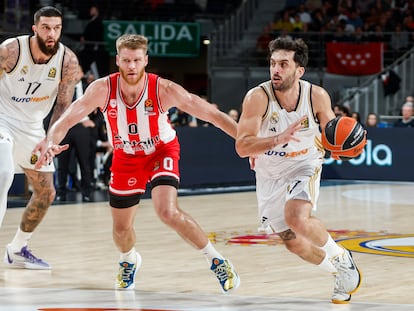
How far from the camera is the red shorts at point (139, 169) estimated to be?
7.54 metres

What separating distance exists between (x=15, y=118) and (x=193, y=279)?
6.86 feet

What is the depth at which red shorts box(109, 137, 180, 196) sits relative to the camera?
7.54 metres

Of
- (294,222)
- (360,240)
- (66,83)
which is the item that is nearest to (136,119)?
(294,222)

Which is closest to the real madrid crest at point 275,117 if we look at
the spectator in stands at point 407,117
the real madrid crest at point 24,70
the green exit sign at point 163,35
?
the real madrid crest at point 24,70

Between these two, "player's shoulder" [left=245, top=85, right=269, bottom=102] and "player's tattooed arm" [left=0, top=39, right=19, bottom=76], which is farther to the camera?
"player's tattooed arm" [left=0, top=39, right=19, bottom=76]

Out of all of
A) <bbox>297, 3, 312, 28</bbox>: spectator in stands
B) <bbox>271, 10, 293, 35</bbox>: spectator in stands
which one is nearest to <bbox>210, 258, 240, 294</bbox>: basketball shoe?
<bbox>271, 10, 293, 35</bbox>: spectator in stands

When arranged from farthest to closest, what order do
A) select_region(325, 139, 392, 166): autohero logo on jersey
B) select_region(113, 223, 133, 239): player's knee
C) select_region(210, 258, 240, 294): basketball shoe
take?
select_region(325, 139, 392, 166): autohero logo on jersey
select_region(113, 223, 133, 239): player's knee
select_region(210, 258, 240, 294): basketball shoe

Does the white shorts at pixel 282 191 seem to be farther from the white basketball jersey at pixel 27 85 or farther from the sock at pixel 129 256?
the white basketball jersey at pixel 27 85

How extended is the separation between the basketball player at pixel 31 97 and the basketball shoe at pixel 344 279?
2.84 m

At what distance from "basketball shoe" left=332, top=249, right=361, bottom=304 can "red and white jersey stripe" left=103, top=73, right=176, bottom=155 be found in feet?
5.40

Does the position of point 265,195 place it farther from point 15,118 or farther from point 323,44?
point 323,44

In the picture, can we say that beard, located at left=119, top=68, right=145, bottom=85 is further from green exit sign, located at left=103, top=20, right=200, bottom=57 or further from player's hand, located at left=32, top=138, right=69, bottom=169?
green exit sign, located at left=103, top=20, right=200, bottom=57

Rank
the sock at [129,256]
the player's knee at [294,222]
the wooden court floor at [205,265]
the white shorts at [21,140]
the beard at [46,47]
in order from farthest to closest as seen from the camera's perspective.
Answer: the white shorts at [21,140] < the beard at [46,47] < the sock at [129,256] < the wooden court floor at [205,265] < the player's knee at [294,222]

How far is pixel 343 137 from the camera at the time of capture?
6.85 metres
